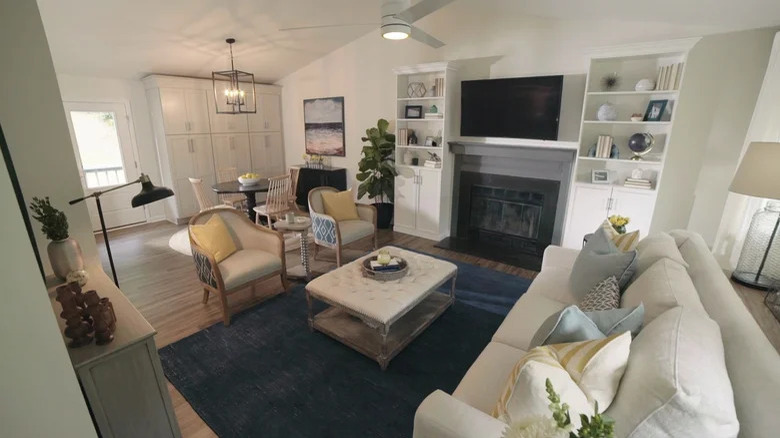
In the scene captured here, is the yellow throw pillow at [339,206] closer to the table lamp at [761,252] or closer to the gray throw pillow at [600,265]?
the gray throw pillow at [600,265]

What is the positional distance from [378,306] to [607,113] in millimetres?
3100

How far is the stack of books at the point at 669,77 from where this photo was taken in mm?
3203

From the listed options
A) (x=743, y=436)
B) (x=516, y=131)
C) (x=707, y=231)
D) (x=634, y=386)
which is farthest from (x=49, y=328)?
(x=707, y=231)

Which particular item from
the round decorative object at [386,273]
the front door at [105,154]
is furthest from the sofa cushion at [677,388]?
the front door at [105,154]

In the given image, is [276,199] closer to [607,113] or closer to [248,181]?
[248,181]

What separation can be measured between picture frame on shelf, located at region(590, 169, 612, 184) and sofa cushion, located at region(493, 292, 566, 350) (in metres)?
2.12

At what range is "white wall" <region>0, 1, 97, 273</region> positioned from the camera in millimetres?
1758

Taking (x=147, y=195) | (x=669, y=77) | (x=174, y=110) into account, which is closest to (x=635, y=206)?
(x=669, y=77)

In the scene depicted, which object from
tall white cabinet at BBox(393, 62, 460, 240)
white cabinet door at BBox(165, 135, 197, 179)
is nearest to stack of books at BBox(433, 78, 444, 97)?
tall white cabinet at BBox(393, 62, 460, 240)

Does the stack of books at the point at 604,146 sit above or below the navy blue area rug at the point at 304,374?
above

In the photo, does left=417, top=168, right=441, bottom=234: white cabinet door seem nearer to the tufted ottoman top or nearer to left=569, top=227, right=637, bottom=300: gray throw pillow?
the tufted ottoman top

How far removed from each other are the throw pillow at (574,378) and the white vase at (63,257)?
7.31ft

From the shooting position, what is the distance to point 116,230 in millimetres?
5387

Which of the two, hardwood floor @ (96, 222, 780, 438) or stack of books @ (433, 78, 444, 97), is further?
stack of books @ (433, 78, 444, 97)
